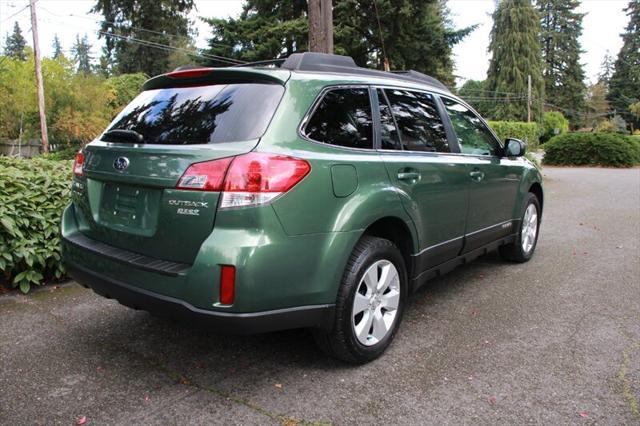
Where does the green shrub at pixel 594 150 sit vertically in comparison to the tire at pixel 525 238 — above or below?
above

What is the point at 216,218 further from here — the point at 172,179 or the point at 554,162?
the point at 554,162

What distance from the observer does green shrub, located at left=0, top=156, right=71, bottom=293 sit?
4070 mm

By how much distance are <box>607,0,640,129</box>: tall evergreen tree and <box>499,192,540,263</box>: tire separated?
6390 centimetres

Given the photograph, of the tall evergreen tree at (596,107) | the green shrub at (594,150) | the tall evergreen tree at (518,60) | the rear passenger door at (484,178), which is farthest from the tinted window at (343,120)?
the tall evergreen tree at (596,107)

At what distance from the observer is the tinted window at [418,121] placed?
3.45 m

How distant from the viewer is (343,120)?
298 centimetres

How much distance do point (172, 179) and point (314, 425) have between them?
137cm

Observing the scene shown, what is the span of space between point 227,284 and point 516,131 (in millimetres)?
25196

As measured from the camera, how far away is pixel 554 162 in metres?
23.5

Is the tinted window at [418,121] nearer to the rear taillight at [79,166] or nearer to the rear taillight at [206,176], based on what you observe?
the rear taillight at [206,176]

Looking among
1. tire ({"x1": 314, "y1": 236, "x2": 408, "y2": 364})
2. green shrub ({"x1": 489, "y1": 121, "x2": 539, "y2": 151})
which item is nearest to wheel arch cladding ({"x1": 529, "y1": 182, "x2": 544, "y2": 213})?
tire ({"x1": 314, "y1": 236, "x2": 408, "y2": 364})

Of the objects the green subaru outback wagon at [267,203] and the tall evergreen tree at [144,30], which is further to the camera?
the tall evergreen tree at [144,30]

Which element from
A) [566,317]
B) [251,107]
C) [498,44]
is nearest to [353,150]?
[251,107]

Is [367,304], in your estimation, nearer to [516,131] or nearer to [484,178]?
[484,178]
